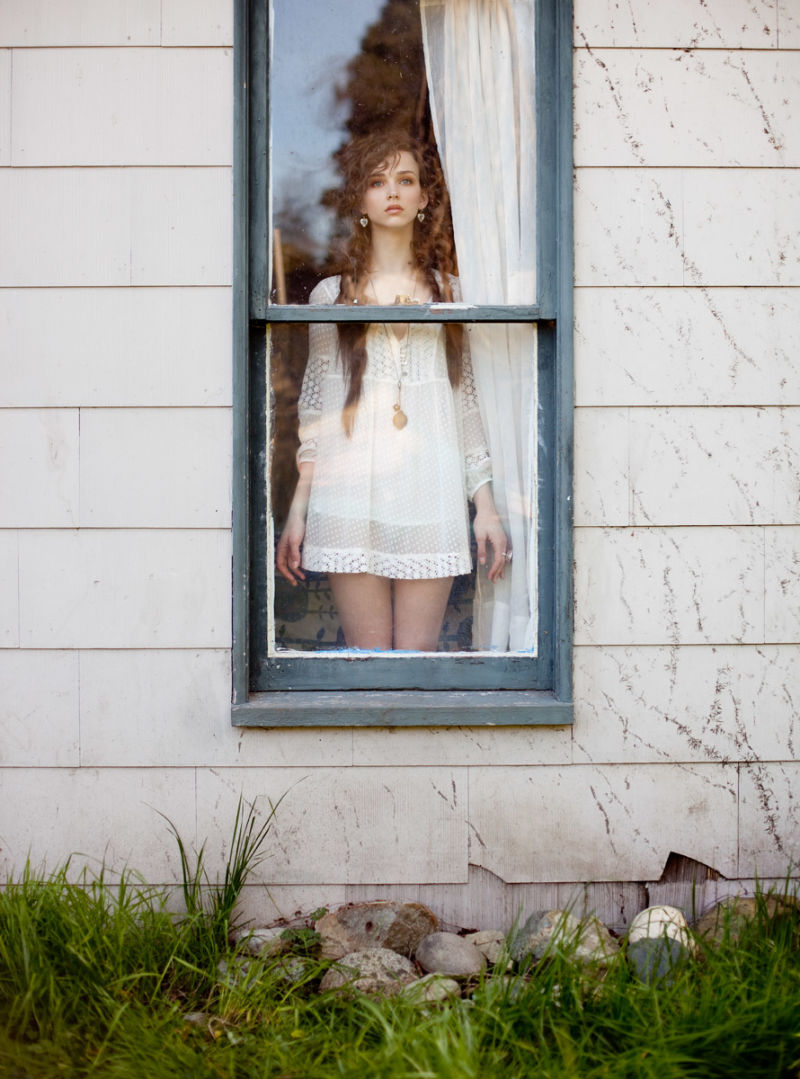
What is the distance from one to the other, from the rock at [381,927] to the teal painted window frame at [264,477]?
0.45 m

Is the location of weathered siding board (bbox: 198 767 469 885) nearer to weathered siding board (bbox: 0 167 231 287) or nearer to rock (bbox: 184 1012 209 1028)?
rock (bbox: 184 1012 209 1028)

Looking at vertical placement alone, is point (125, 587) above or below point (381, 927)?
above

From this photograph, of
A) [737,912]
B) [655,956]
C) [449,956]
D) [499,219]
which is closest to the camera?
[655,956]

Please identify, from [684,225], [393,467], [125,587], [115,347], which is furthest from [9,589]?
[684,225]

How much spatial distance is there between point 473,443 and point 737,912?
1.31 meters

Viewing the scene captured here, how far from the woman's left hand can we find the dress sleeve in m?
0.45

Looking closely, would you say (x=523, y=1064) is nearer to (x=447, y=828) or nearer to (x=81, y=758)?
(x=447, y=828)

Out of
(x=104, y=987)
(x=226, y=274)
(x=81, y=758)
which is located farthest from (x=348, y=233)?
(x=104, y=987)

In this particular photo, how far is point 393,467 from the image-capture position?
8.12 ft

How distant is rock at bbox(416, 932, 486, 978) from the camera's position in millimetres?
2117

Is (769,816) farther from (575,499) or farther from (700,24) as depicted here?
(700,24)

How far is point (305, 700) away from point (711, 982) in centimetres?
110

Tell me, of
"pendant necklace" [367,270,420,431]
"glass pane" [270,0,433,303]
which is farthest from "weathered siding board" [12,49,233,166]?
"pendant necklace" [367,270,420,431]

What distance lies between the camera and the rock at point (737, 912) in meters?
2.19
